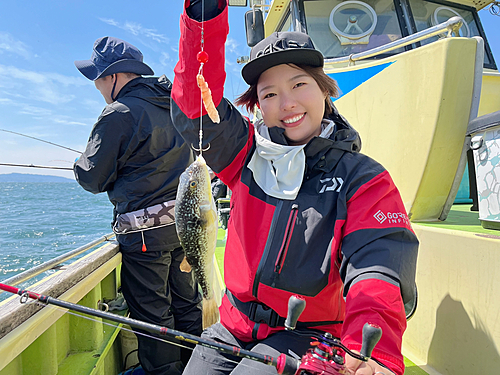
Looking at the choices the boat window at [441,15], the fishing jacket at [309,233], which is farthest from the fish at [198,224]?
the boat window at [441,15]

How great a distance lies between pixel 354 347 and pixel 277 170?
91 cm

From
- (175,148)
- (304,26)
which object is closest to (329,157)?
(175,148)

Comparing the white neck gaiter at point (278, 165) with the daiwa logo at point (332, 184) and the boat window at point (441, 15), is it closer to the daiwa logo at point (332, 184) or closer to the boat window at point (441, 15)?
the daiwa logo at point (332, 184)

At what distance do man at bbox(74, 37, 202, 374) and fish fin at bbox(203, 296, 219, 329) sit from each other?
4.41ft

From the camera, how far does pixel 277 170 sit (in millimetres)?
1781

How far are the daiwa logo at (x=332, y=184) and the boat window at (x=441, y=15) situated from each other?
4.39 metres

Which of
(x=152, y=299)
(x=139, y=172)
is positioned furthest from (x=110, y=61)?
(x=152, y=299)

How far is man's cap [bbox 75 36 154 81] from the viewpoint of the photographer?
3.23 m

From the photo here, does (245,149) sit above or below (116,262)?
above

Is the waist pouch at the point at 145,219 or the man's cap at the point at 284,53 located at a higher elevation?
the man's cap at the point at 284,53

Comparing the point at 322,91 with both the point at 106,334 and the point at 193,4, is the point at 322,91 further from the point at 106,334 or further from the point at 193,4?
the point at 106,334

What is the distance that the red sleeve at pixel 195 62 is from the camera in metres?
1.56

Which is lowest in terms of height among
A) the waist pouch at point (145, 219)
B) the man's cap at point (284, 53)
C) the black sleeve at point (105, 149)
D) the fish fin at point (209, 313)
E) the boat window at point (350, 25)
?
the fish fin at point (209, 313)

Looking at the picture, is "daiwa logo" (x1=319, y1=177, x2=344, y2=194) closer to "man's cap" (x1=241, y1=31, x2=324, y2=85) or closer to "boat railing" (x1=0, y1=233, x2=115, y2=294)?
"man's cap" (x1=241, y1=31, x2=324, y2=85)
